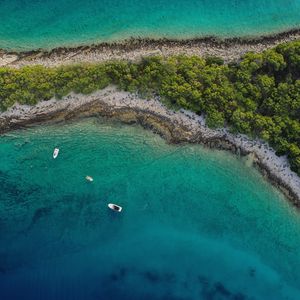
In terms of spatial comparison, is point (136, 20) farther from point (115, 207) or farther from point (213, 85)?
point (115, 207)

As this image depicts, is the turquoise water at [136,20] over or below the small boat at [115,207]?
over

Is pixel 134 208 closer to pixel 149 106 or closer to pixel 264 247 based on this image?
pixel 149 106

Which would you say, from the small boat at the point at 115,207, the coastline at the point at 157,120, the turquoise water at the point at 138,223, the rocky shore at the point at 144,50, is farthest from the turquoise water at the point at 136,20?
the small boat at the point at 115,207

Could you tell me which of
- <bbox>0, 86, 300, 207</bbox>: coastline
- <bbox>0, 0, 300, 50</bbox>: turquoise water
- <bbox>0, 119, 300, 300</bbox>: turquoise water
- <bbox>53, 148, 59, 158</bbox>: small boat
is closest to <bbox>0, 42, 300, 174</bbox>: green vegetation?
<bbox>0, 86, 300, 207</bbox>: coastline

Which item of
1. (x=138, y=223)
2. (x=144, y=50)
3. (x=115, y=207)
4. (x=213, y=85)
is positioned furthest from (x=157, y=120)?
(x=138, y=223)

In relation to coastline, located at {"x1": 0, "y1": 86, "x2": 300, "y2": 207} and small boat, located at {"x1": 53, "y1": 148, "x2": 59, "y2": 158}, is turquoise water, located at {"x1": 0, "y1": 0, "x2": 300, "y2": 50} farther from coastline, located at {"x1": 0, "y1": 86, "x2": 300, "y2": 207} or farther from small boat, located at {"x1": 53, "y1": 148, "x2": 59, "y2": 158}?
small boat, located at {"x1": 53, "y1": 148, "x2": 59, "y2": 158}

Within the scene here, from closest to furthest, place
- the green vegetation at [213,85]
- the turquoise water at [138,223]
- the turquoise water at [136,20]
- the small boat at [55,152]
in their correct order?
the green vegetation at [213,85], the turquoise water at [138,223], the small boat at [55,152], the turquoise water at [136,20]

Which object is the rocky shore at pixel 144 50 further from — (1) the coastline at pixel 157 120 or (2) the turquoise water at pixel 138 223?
(2) the turquoise water at pixel 138 223
